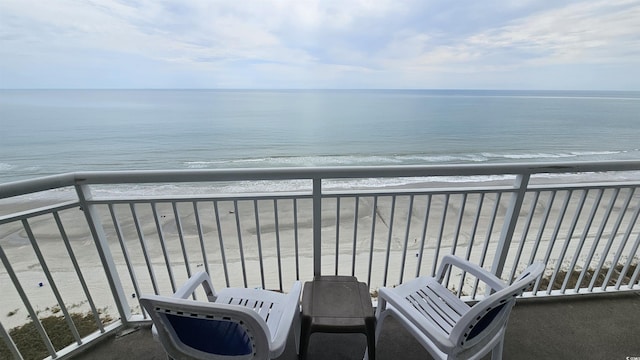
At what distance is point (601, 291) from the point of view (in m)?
2.04

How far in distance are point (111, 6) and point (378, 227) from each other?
7076 millimetres

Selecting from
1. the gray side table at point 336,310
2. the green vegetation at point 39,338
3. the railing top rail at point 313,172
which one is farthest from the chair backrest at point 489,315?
the green vegetation at point 39,338

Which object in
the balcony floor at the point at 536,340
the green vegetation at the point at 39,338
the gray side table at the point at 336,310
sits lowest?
the green vegetation at the point at 39,338

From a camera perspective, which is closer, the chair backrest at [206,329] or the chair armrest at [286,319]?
the chair backrest at [206,329]

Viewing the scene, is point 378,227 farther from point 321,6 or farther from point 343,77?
point 343,77

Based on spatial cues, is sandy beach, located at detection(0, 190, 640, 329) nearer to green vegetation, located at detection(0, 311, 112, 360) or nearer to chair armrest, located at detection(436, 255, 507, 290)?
green vegetation, located at detection(0, 311, 112, 360)

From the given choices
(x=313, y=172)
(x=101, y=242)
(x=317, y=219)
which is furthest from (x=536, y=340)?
(x=101, y=242)

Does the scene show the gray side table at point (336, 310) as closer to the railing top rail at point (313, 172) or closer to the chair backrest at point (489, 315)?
the chair backrest at point (489, 315)

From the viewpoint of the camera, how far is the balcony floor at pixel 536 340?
1.62 metres

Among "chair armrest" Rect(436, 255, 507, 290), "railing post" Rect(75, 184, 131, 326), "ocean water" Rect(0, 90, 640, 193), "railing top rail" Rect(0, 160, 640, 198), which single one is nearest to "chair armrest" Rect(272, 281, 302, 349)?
"railing top rail" Rect(0, 160, 640, 198)

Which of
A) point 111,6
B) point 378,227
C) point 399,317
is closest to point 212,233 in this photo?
point 378,227

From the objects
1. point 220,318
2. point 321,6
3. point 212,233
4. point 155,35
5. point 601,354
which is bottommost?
point 212,233

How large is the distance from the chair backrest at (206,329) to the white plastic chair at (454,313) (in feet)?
1.91

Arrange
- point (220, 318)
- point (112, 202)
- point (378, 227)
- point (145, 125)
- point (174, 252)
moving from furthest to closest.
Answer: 1. point (145, 125)
2. point (378, 227)
3. point (174, 252)
4. point (112, 202)
5. point (220, 318)
